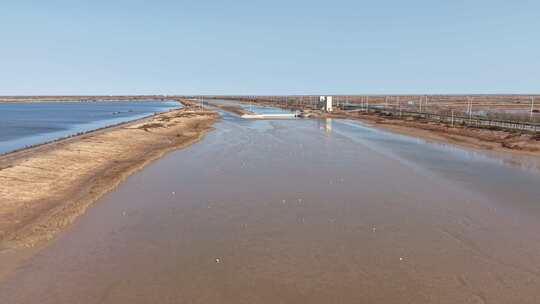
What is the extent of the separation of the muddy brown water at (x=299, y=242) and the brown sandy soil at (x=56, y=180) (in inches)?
29.9

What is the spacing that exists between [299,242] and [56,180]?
1280cm

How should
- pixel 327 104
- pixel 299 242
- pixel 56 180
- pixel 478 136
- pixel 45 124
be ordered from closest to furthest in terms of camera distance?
pixel 299 242, pixel 56 180, pixel 478 136, pixel 45 124, pixel 327 104

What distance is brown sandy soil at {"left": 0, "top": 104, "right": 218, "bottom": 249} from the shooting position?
11.4 meters

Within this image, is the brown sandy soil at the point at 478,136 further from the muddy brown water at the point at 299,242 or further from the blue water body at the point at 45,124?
the blue water body at the point at 45,124

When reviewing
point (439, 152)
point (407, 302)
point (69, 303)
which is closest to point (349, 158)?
point (439, 152)

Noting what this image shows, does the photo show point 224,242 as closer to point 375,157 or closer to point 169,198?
point 169,198

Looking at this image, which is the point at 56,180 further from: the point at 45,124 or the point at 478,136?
the point at 45,124

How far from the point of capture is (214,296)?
782cm

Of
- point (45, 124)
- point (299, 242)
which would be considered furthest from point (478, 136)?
point (45, 124)

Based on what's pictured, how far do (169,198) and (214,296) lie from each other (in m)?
8.48

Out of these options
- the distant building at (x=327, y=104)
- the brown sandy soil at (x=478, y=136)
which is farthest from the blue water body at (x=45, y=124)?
the distant building at (x=327, y=104)

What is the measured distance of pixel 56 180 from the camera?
679 inches

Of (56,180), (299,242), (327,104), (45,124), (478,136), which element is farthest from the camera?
(327,104)

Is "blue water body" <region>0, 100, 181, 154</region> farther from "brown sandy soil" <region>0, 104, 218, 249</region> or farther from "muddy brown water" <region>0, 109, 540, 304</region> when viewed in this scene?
"muddy brown water" <region>0, 109, 540, 304</region>
